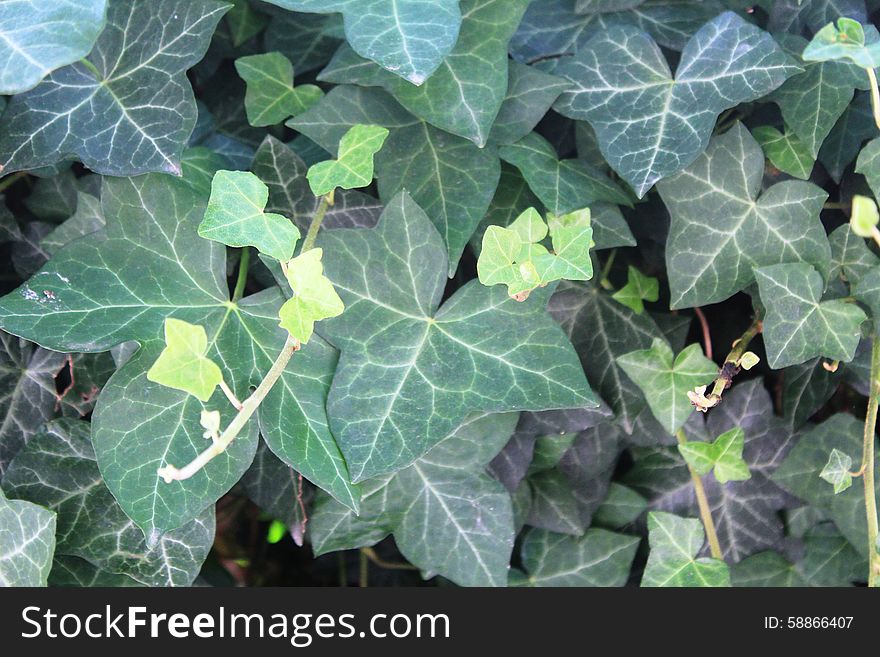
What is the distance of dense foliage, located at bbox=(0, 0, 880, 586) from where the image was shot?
0.74 metres

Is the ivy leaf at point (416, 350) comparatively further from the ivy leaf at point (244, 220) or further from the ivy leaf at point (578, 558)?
the ivy leaf at point (578, 558)

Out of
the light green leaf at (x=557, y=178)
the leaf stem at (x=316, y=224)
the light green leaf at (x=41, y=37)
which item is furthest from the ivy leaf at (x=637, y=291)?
the light green leaf at (x=41, y=37)

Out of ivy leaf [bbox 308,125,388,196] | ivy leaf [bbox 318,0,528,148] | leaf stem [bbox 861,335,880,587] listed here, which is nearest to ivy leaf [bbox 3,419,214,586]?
ivy leaf [bbox 308,125,388,196]

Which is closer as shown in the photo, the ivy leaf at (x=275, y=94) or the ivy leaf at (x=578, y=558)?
the ivy leaf at (x=275, y=94)

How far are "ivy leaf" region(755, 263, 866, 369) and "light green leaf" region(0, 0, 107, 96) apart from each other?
2.14 feet

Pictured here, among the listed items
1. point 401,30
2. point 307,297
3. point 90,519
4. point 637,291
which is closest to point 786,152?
point 637,291

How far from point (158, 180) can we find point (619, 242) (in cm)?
48

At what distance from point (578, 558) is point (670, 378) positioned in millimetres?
286

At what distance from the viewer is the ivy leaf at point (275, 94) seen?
2.85 feet

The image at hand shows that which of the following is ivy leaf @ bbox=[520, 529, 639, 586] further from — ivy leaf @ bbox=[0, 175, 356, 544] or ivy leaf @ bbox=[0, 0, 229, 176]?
ivy leaf @ bbox=[0, 0, 229, 176]

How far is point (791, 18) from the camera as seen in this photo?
34.7 inches

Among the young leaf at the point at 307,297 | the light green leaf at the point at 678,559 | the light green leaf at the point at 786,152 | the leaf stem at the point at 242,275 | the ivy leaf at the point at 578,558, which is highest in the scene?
the light green leaf at the point at 786,152

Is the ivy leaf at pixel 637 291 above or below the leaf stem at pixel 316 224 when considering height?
below

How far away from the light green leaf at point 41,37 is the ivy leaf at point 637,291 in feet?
1.94
